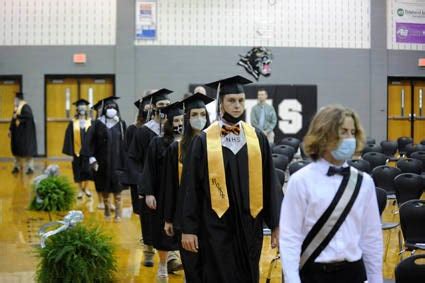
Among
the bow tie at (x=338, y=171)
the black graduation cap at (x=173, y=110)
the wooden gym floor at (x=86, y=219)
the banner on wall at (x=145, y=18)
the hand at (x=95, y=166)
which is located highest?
the banner on wall at (x=145, y=18)

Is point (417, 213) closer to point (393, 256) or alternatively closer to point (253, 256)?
point (393, 256)

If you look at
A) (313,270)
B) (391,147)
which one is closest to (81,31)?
(391,147)

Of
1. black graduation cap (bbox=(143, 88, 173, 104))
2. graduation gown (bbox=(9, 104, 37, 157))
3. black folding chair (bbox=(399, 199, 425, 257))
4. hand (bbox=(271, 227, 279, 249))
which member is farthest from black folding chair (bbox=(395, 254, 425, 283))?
graduation gown (bbox=(9, 104, 37, 157))

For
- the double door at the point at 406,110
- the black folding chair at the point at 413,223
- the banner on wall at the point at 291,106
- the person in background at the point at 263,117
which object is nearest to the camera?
the black folding chair at the point at 413,223

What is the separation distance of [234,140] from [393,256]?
3671mm

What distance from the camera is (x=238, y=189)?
13.6 feet

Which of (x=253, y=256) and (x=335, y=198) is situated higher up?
(x=335, y=198)

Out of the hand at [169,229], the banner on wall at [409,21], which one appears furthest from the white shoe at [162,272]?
the banner on wall at [409,21]

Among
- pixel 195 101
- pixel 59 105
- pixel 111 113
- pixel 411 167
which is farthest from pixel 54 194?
pixel 59 105

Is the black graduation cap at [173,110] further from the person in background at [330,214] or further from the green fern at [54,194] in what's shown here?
the green fern at [54,194]

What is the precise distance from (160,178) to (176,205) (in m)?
0.89

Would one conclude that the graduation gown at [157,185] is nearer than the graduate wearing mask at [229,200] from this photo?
No

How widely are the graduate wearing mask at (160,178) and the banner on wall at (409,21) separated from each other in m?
15.3

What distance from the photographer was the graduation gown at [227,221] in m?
4.13
